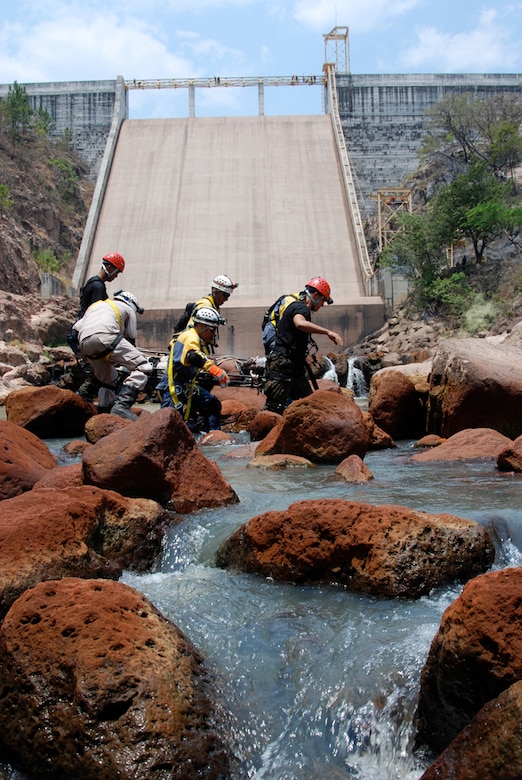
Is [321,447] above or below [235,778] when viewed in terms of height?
above

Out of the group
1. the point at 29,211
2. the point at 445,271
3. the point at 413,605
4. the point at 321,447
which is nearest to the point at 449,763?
the point at 413,605

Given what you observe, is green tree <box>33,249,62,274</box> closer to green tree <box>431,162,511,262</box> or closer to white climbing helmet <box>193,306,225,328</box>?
green tree <box>431,162,511,262</box>

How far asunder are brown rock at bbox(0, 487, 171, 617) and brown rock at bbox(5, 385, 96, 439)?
615 centimetres

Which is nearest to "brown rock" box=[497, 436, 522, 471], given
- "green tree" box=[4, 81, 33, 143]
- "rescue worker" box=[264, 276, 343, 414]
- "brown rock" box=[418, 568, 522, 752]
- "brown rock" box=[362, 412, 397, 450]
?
"brown rock" box=[362, 412, 397, 450]

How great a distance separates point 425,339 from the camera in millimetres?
23875

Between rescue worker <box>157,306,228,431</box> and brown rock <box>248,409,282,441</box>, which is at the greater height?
rescue worker <box>157,306,228,431</box>

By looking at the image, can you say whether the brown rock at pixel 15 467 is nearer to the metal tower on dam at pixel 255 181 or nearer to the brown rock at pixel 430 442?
the brown rock at pixel 430 442

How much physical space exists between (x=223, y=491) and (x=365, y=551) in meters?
1.85

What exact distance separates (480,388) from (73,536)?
5.57 m

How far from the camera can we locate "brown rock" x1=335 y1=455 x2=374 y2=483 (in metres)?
6.21

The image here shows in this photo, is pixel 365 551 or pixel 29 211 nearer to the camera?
pixel 365 551

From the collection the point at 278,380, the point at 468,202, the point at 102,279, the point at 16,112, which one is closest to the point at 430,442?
the point at 278,380

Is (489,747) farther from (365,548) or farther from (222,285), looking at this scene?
(222,285)

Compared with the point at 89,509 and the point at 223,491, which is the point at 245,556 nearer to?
the point at 89,509
